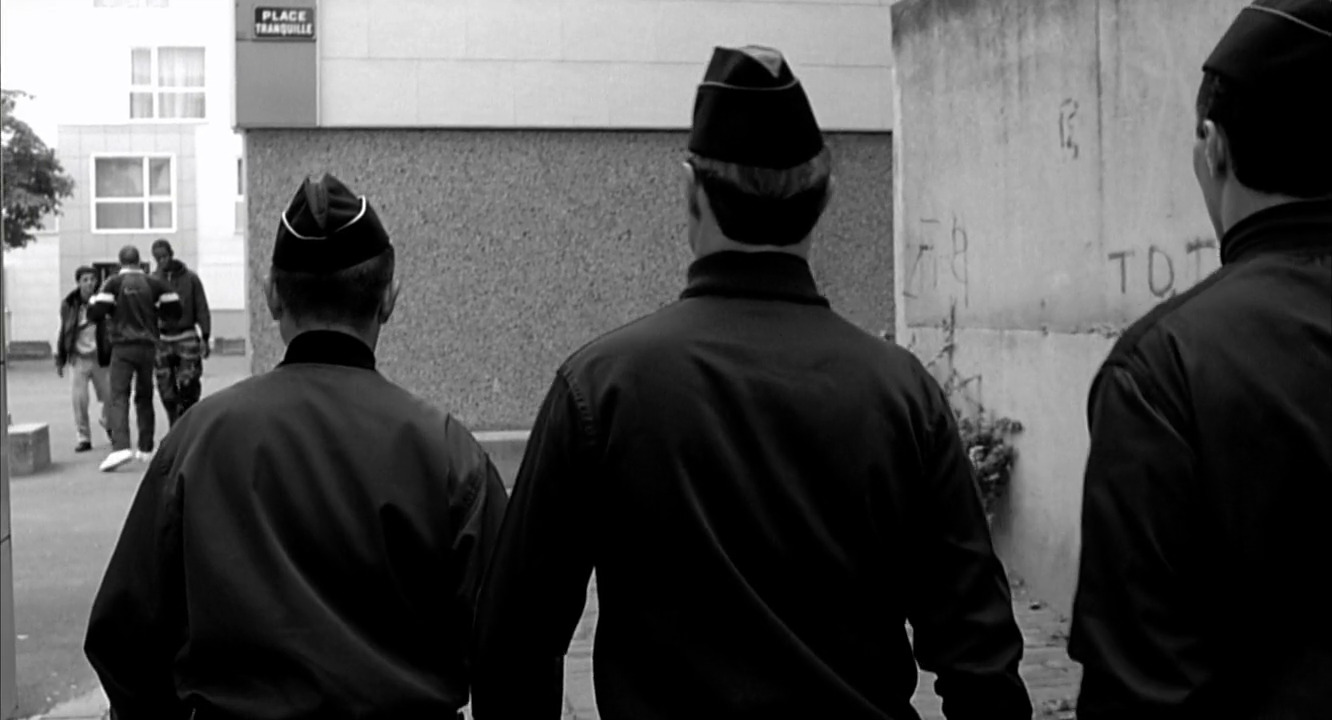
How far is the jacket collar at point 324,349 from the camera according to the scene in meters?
2.94

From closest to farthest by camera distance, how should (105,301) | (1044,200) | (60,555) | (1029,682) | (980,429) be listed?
(1029,682) < (1044,200) < (980,429) < (60,555) < (105,301)

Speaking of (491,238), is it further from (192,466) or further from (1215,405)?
(1215,405)

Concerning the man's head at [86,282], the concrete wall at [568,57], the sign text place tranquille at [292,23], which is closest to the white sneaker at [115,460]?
the man's head at [86,282]

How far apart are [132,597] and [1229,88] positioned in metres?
1.87

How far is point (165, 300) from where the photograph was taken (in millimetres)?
13859

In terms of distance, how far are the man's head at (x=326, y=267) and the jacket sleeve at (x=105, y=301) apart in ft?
37.9

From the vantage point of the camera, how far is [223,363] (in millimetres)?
38031

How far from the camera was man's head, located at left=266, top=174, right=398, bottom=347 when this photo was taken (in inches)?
116

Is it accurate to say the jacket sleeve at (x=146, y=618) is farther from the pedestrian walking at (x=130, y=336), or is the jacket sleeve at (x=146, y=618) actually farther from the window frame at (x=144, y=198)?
the window frame at (x=144, y=198)

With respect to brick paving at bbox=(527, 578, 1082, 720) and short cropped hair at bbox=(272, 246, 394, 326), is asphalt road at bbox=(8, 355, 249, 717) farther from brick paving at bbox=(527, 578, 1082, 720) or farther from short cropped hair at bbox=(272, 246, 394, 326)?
short cropped hair at bbox=(272, 246, 394, 326)

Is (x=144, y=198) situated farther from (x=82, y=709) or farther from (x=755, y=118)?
(x=755, y=118)

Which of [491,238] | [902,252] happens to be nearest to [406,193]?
[491,238]

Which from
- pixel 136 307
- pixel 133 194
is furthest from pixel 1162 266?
pixel 133 194

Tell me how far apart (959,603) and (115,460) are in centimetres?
1244
